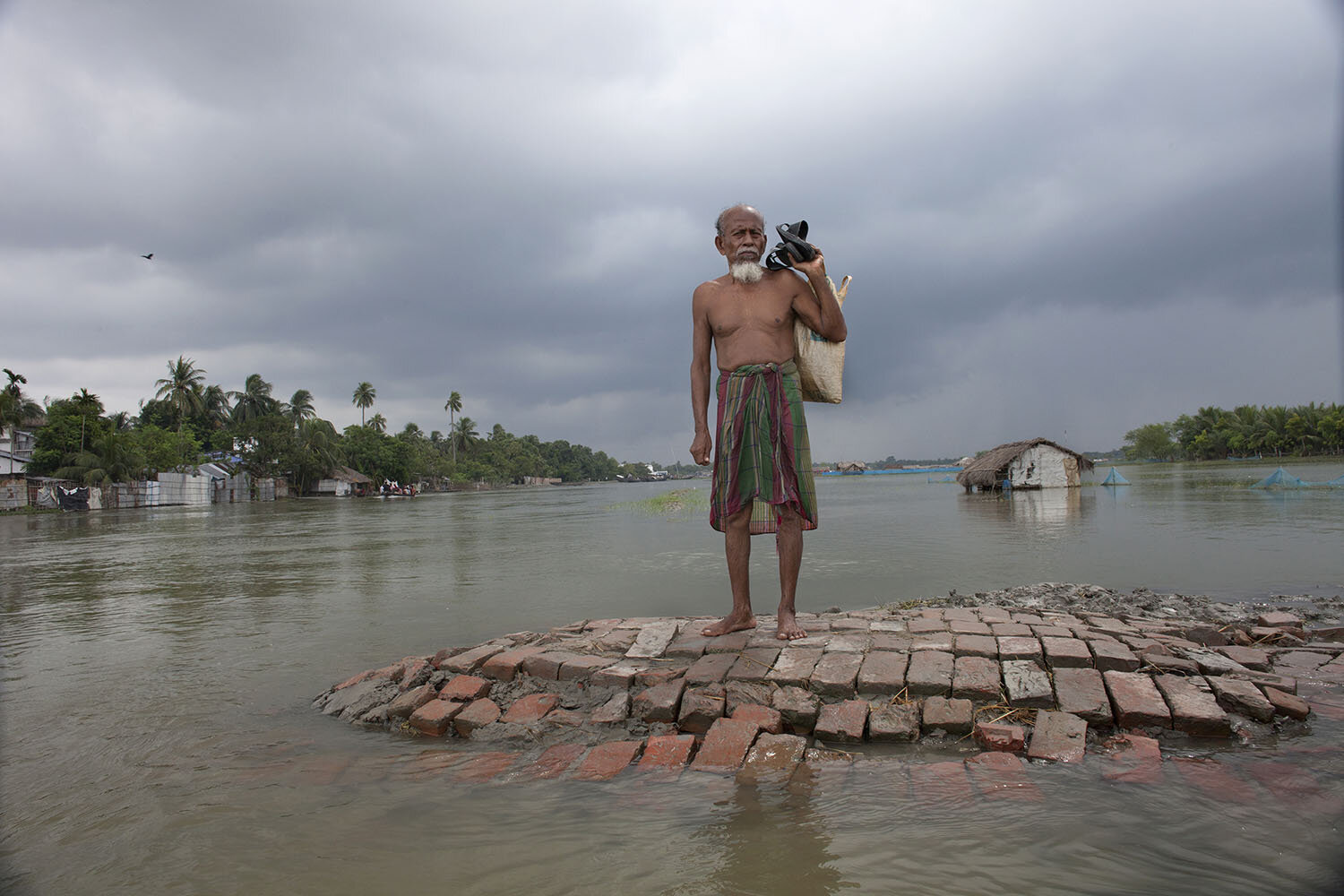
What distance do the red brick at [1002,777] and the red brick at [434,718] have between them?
82.2 inches

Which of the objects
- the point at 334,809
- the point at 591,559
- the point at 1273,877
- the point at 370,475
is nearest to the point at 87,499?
the point at 370,475

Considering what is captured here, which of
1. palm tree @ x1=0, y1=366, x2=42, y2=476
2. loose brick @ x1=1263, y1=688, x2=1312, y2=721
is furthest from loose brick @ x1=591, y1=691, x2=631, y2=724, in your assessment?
palm tree @ x1=0, y1=366, x2=42, y2=476

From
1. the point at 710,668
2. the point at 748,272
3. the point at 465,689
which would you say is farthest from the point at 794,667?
the point at 748,272

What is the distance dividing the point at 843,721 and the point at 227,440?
61.4 metres

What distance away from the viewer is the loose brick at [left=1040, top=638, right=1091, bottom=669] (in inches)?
111

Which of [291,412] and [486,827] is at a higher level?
[291,412]

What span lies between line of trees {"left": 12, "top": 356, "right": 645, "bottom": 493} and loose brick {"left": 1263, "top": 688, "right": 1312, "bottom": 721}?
44554mm

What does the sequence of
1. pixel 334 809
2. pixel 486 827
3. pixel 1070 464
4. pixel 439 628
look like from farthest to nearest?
pixel 1070 464
pixel 439 628
pixel 334 809
pixel 486 827

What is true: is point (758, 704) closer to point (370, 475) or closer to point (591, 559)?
point (591, 559)

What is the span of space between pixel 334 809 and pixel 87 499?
44119mm

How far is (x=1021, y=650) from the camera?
291cm

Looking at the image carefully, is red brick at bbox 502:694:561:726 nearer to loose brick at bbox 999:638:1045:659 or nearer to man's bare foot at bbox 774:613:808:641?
man's bare foot at bbox 774:613:808:641

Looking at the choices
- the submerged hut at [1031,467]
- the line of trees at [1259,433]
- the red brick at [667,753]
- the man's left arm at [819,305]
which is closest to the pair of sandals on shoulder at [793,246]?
the man's left arm at [819,305]

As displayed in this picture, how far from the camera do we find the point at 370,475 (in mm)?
63781
